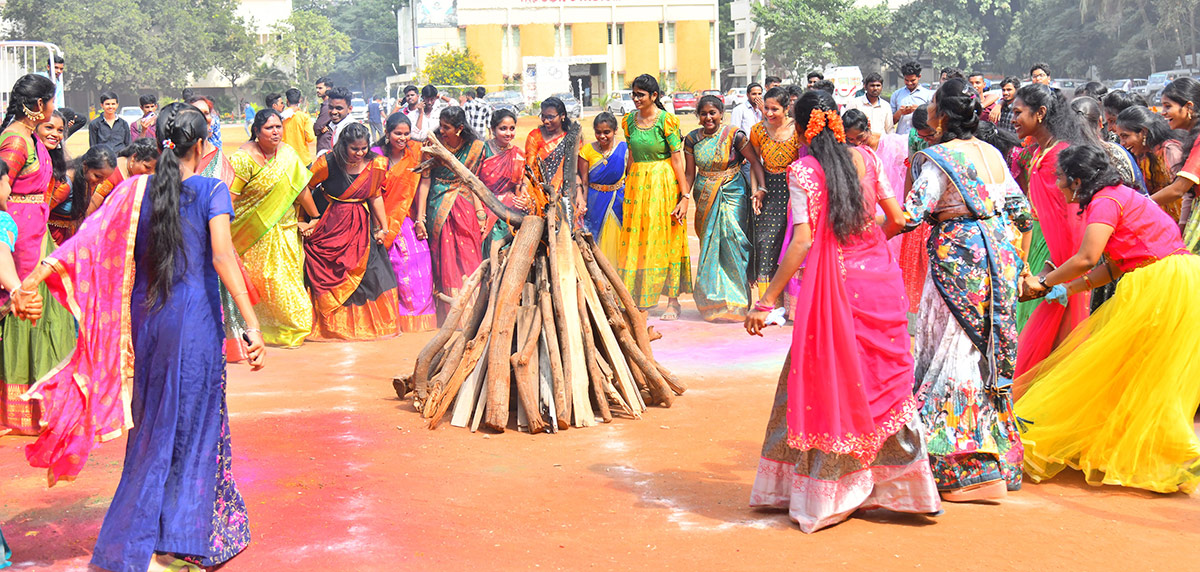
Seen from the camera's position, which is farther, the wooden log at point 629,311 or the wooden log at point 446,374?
the wooden log at point 629,311

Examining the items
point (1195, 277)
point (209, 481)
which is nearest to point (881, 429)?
point (1195, 277)

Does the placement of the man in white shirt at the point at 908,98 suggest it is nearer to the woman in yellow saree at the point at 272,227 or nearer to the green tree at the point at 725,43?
the woman in yellow saree at the point at 272,227

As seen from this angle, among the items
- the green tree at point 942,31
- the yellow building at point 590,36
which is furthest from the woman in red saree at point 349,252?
the yellow building at point 590,36

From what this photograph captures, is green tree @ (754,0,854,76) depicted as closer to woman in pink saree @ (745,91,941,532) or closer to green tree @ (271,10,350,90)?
green tree @ (271,10,350,90)

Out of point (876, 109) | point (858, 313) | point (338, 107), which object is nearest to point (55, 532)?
point (858, 313)

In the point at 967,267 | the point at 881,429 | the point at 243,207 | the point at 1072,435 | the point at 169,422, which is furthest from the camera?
the point at 243,207

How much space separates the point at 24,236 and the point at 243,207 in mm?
2614

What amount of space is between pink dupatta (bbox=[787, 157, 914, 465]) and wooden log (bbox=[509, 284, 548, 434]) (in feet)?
6.99

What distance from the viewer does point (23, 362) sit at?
6.57 metres

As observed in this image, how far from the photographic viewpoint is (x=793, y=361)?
15.3 feet

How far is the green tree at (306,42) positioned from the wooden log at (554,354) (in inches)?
2578

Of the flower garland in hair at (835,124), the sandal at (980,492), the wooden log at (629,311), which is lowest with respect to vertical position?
the sandal at (980,492)

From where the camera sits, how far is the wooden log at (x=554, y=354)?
6.55m

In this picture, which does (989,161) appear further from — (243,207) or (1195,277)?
(243,207)
